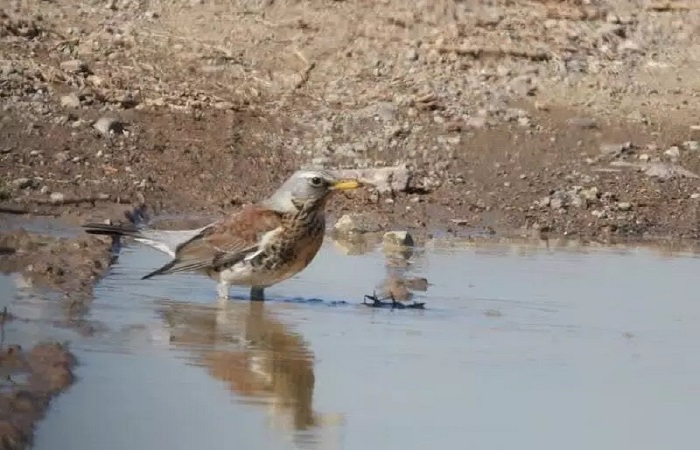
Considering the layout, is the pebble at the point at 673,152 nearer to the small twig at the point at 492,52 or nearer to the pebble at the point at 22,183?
the small twig at the point at 492,52

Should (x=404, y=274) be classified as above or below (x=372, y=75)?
below

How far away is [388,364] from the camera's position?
7730mm

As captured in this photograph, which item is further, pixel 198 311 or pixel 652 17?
pixel 652 17

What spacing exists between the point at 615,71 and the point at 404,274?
6205 mm

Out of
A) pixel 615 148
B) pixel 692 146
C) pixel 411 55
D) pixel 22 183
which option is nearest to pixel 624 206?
pixel 615 148

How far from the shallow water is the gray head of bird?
0.50 m

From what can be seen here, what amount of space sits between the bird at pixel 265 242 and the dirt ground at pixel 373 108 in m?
2.09

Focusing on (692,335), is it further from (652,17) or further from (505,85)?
(652,17)

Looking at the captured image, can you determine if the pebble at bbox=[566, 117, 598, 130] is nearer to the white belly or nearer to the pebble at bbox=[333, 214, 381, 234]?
the pebble at bbox=[333, 214, 381, 234]

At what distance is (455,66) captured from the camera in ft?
52.1

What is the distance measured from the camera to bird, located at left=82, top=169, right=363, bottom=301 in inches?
380

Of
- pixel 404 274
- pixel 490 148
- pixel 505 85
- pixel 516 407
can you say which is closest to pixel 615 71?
pixel 505 85

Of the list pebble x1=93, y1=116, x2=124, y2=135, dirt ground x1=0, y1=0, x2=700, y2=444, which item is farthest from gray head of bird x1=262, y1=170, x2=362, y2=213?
pebble x1=93, y1=116, x2=124, y2=135

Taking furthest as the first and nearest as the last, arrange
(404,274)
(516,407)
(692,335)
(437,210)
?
(437,210), (404,274), (692,335), (516,407)
